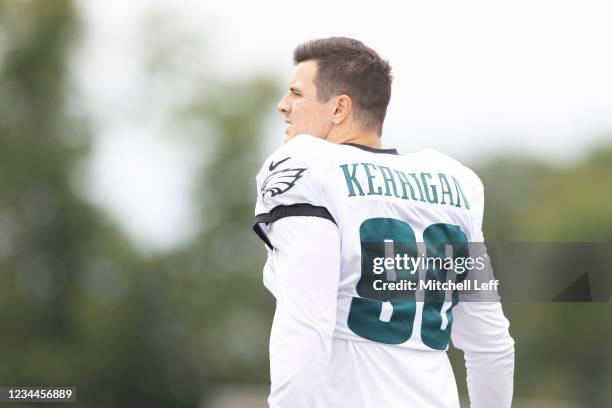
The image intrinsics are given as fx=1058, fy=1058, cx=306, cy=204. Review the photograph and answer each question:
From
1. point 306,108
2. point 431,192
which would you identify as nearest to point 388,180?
point 431,192

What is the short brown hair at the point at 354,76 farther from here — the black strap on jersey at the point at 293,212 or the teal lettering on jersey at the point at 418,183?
the black strap on jersey at the point at 293,212

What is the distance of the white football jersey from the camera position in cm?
326

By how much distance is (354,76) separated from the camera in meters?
3.70

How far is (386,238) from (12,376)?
2929cm

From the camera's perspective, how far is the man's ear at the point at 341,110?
3.65 meters

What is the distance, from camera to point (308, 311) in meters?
3.09

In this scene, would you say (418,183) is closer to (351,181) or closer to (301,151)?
(351,181)

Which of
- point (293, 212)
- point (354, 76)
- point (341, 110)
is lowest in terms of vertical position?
point (293, 212)

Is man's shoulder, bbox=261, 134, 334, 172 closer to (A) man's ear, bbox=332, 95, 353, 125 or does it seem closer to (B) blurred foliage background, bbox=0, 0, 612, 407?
(A) man's ear, bbox=332, 95, 353, 125

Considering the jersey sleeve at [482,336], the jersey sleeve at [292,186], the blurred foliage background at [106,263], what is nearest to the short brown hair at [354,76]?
the jersey sleeve at [292,186]

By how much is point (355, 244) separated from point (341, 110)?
1.91 ft

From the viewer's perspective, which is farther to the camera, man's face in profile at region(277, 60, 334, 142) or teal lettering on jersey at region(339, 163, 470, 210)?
man's face in profile at region(277, 60, 334, 142)

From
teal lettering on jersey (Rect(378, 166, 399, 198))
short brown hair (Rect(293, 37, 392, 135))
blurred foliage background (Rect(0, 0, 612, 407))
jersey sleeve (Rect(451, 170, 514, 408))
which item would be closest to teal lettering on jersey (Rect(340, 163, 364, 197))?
teal lettering on jersey (Rect(378, 166, 399, 198))

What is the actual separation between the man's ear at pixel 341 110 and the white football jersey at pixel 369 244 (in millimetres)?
161
